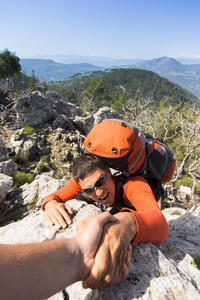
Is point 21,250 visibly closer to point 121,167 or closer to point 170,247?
point 121,167

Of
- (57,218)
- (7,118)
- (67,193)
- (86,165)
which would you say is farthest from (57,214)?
(7,118)

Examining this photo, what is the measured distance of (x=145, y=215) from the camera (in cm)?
195

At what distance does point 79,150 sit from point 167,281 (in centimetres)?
1487

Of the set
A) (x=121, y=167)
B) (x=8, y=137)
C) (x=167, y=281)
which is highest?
(x=121, y=167)

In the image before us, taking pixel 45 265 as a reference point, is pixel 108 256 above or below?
below

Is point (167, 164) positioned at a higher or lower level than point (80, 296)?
higher

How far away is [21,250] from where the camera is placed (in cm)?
103

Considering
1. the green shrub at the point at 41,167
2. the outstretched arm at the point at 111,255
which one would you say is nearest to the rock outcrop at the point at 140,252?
the outstretched arm at the point at 111,255

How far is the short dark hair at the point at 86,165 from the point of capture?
248 centimetres

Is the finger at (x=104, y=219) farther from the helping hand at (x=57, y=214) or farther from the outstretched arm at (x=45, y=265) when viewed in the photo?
the helping hand at (x=57, y=214)

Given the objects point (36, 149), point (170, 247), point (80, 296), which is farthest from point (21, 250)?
point (36, 149)

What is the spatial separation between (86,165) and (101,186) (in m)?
0.43

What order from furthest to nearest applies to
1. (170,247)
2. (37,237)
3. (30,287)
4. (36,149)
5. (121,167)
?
(36,149) → (170,247) → (121,167) → (37,237) → (30,287)

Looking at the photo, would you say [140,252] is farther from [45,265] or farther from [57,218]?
[45,265]
